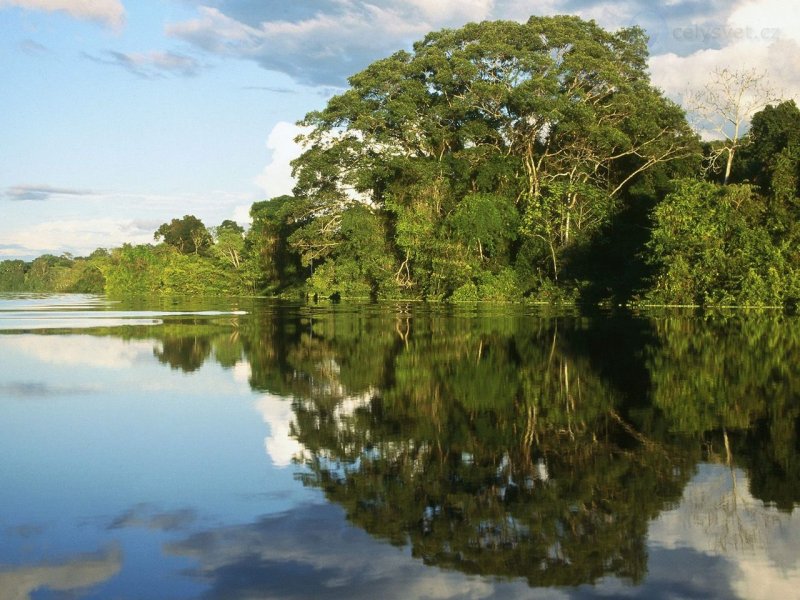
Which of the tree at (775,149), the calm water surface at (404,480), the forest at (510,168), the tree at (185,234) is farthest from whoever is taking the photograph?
the tree at (185,234)

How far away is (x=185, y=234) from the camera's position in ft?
365

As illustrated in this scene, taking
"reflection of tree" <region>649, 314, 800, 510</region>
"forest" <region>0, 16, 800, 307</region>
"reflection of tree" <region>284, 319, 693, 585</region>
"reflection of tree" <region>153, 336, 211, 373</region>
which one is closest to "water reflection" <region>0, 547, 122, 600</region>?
"reflection of tree" <region>284, 319, 693, 585</region>

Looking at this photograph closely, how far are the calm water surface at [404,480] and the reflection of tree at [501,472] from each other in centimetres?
3

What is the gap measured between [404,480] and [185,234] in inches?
4301

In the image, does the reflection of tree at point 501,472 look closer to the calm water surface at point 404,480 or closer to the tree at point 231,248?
the calm water surface at point 404,480

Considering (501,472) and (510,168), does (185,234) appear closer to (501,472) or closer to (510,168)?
(510,168)

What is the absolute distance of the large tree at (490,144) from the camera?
4566 cm

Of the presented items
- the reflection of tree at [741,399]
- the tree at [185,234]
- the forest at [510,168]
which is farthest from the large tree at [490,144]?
the tree at [185,234]

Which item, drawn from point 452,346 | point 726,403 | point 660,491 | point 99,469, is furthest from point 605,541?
point 452,346

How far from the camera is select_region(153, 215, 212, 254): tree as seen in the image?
109 m

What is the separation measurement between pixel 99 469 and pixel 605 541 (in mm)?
4756

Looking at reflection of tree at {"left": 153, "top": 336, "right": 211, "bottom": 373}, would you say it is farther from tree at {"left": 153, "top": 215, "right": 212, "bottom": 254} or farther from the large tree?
tree at {"left": 153, "top": 215, "right": 212, "bottom": 254}

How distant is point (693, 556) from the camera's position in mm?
4969

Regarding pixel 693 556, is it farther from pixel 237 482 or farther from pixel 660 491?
pixel 237 482
